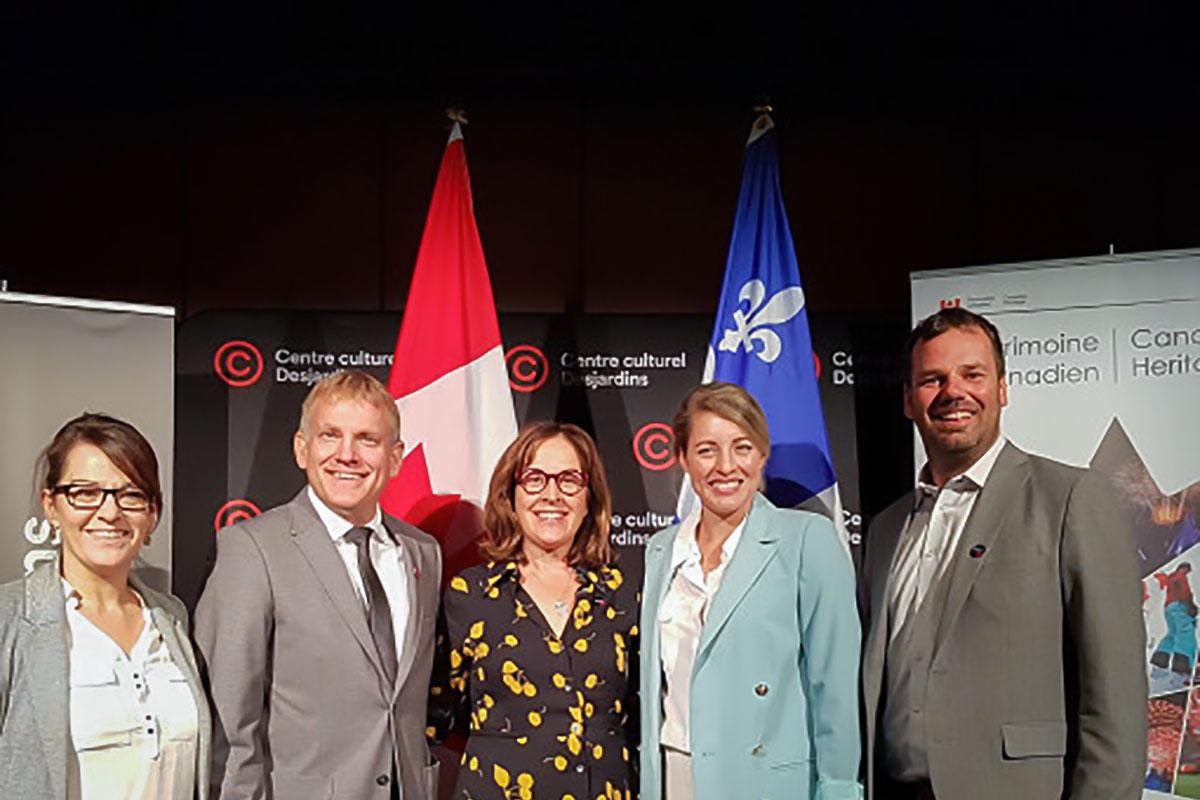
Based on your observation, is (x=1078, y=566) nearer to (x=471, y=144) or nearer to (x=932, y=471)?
(x=932, y=471)

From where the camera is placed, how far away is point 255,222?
5.15 m

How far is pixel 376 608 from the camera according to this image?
3432mm

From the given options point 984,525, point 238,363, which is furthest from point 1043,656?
point 238,363

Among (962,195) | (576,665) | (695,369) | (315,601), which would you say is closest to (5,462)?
(315,601)

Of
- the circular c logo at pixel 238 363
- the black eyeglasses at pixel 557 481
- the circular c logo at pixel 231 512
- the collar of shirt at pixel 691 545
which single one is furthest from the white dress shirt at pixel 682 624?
the circular c logo at pixel 238 363

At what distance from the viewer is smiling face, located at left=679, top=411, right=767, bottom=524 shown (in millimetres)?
3414

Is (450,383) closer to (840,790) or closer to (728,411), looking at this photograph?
(728,411)

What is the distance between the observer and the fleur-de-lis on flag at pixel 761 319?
179 inches

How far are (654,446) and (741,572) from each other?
1681 mm

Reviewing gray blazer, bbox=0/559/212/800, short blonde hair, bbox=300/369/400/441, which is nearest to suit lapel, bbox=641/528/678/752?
short blonde hair, bbox=300/369/400/441

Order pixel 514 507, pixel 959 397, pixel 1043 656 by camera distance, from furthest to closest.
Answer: pixel 514 507
pixel 959 397
pixel 1043 656

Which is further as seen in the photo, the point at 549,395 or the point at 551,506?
the point at 549,395

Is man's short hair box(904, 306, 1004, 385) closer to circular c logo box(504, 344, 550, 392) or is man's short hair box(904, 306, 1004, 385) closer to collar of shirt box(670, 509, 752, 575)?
collar of shirt box(670, 509, 752, 575)

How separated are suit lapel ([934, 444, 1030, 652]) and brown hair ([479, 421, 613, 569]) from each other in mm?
930
